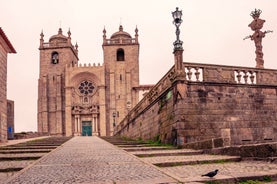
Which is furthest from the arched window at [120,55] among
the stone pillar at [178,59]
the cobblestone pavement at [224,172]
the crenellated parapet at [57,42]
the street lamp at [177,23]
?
the cobblestone pavement at [224,172]

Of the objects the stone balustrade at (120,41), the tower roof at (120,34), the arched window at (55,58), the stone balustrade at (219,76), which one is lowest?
the stone balustrade at (219,76)

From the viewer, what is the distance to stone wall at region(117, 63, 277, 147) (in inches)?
508

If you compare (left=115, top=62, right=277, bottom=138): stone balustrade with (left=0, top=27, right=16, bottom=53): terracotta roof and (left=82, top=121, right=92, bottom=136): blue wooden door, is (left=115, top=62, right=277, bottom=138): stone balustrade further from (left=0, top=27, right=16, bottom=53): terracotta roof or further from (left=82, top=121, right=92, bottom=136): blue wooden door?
(left=82, top=121, right=92, bottom=136): blue wooden door

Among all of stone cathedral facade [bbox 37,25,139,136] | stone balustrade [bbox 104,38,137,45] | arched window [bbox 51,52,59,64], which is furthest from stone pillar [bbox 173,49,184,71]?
arched window [bbox 51,52,59,64]

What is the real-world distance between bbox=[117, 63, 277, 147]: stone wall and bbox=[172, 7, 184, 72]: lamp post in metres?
0.28

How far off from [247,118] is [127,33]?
151ft

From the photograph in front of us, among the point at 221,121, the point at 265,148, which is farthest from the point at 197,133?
the point at 265,148

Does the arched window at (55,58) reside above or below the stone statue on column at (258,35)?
above

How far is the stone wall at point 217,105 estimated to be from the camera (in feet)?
42.4

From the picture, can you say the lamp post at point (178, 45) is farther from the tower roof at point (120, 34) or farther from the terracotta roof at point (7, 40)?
the tower roof at point (120, 34)

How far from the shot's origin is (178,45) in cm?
1319

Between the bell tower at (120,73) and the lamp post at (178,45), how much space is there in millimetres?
39094

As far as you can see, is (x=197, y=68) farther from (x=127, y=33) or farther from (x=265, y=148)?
(x=127, y=33)

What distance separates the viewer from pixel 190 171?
6.60m
